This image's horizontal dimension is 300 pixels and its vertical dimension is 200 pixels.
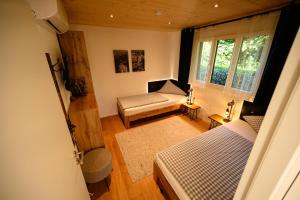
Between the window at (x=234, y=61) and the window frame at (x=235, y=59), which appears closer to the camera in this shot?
the window frame at (x=235, y=59)

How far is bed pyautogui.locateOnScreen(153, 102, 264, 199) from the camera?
1276 mm

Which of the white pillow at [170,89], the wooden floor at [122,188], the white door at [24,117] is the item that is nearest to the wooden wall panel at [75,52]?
the wooden floor at [122,188]

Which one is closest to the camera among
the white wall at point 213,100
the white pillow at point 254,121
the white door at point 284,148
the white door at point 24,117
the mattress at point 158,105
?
the white door at point 284,148

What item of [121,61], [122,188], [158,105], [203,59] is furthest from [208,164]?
[121,61]

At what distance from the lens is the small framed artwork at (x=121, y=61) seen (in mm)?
3552

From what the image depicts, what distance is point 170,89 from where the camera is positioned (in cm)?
421

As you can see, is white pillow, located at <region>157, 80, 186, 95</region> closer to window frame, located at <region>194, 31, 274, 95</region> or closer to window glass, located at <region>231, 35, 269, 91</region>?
window frame, located at <region>194, 31, 274, 95</region>

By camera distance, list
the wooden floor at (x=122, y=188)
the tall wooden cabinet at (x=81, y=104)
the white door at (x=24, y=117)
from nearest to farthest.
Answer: the white door at (x=24, y=117)
the wooden floor at (x=122, y=188)
the tall wooden cabinet at (x=81, y=104)

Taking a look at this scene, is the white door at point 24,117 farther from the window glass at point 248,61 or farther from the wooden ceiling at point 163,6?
the window glass at point 248,61

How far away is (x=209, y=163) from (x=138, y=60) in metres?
3.32

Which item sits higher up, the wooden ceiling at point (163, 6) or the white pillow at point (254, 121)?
the wooden ceiling at point (163, 6)

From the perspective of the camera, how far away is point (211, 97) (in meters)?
3.30

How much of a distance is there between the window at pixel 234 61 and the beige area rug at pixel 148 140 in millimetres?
1427

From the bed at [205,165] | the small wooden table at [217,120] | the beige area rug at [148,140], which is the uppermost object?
the bed at [205,165]
